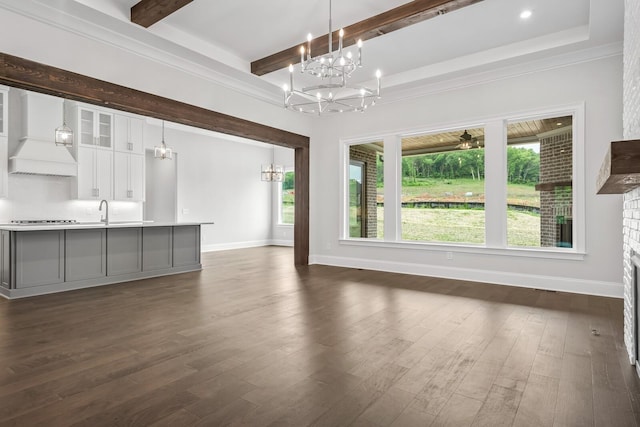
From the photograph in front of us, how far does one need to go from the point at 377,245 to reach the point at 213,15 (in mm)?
4331

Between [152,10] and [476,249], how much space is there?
5212 mm

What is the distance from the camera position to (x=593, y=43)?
437 cm

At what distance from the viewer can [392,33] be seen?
4523mm

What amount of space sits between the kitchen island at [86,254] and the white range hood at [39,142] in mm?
2089

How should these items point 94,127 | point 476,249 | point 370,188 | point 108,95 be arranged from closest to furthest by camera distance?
point 108,95 < point 476,249 < point 370,188 < point 94,127

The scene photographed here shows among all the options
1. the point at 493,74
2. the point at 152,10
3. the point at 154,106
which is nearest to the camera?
the point at 152,10

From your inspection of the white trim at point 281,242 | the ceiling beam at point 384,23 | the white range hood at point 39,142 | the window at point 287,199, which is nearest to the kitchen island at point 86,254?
the white range hood at point 39,142

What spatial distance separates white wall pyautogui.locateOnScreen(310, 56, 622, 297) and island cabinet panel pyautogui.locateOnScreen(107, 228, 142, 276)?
3.17m

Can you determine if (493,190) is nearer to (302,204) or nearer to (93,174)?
(302,204)

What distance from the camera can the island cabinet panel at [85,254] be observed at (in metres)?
4.88

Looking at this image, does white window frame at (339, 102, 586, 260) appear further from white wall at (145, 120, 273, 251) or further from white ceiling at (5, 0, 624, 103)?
white wall at (145, 120, 273, 251)

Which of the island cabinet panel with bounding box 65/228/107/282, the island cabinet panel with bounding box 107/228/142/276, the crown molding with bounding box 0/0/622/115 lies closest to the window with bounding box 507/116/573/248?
the crown molding with bounding box 0/0/622/115

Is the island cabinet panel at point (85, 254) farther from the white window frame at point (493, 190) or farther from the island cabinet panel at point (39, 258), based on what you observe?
the white window frame at point (493, 190)

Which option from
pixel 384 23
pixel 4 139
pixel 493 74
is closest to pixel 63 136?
pixel 4 139
